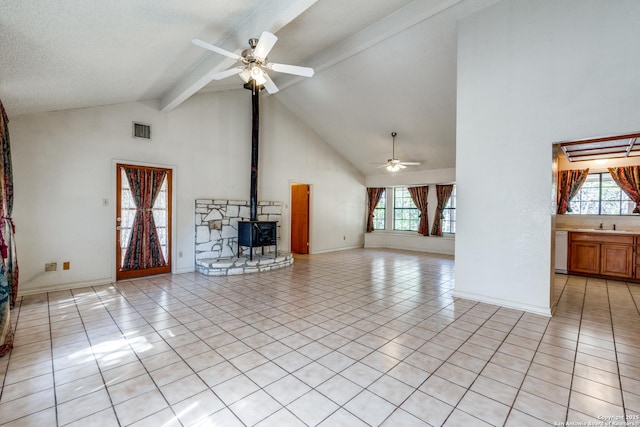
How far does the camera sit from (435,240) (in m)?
8.74

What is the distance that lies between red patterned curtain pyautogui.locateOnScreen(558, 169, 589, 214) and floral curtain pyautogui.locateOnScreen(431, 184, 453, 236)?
2.58 meters

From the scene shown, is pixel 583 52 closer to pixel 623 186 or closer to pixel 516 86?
pixel 516 86

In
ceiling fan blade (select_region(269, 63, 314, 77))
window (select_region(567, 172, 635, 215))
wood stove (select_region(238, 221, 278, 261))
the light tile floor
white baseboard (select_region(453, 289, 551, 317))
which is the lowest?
the light tile floor

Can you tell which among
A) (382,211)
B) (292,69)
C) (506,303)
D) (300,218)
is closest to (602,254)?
(506,303)

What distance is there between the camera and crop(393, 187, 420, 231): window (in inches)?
373

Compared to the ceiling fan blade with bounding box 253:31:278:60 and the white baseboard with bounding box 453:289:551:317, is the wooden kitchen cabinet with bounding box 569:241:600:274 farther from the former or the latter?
the ceiling fan blade with bounding box 253:31:278:60

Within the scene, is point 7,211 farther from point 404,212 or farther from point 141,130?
point 404,212

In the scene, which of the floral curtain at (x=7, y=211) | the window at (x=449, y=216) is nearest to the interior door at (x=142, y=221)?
the floral curtain at (x=7, y=211)

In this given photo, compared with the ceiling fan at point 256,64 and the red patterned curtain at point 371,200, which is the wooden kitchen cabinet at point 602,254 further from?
the ceiling fan at point 256,64

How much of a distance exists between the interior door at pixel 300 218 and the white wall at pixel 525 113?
15.7 ft

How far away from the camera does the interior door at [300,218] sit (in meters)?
8.35

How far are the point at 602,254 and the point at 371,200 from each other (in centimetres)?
585

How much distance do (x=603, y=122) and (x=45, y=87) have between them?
6.17m

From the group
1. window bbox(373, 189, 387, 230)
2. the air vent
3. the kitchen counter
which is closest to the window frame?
window bbox(373, 189, 387, 230)
